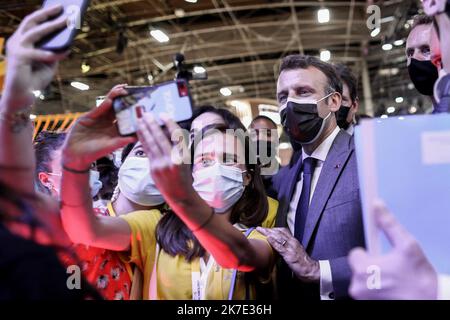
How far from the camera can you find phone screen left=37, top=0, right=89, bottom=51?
2.20ft

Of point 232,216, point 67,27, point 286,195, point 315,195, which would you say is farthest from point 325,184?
point 67,27

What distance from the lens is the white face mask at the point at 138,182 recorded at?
0.96 metres

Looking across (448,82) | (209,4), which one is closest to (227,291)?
(448,82)

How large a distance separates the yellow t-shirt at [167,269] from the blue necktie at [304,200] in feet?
0.47

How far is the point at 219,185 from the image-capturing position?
931 mm

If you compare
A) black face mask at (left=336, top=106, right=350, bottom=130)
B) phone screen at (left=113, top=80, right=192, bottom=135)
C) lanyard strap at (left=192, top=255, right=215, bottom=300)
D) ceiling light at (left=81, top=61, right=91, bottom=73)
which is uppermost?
ceiling light at (left=81, top=61, right=91, bottom=73)

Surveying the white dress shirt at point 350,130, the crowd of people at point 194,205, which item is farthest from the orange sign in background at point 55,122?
the white dress shirt at point 350,130

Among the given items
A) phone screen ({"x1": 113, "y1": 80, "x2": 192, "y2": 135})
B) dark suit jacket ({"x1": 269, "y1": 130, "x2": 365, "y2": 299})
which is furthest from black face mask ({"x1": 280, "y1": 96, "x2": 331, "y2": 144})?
phone screen ({"x1": 113, "y1": 80, "x2": 192, "y2": 135})

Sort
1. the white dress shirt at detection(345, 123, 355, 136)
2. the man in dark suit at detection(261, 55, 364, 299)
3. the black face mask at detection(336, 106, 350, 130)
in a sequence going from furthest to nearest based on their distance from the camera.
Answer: the black face mask at detection(336, 106, 350, 130) → the white dress shirt at detection(345, 123, 355, 136) → the man in dark suit at detection(261, 55, 364, 299)

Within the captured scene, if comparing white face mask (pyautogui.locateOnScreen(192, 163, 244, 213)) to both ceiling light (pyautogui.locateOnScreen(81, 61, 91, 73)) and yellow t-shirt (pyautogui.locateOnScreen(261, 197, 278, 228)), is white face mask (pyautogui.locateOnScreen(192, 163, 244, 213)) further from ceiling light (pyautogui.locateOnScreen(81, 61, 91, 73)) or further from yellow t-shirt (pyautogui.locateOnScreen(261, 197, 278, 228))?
ceiling light (pyautogui.locateOnScreen(81, 61, 91, 73))

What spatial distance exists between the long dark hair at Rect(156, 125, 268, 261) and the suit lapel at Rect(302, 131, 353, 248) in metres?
0.12

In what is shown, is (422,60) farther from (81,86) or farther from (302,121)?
(81,86)

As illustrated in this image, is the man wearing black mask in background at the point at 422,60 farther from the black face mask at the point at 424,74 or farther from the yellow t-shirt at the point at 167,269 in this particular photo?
the yellow t-shirt at the point at 167,269

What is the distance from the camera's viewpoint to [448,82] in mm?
761
